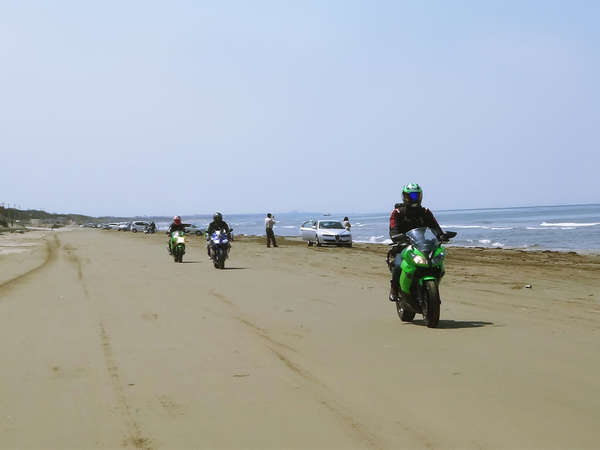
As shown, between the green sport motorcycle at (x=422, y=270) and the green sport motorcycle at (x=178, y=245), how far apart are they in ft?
50.7

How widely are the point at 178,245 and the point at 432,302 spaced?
1605 cm

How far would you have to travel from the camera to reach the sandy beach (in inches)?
169

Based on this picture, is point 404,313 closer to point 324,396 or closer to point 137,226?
point 324,396

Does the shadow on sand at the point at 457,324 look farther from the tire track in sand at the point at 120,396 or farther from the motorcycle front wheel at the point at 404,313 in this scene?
the tire track in sand at the point at 120,396

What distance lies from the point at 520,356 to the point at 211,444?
3.61 m

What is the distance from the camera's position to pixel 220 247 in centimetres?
2005

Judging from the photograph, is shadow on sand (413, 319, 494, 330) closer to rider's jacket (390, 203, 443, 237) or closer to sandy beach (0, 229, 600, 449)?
sandy beach (0, 229, 600, 449)

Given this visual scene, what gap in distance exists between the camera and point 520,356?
6.57 meters

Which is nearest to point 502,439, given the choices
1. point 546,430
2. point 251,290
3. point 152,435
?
point 546,430

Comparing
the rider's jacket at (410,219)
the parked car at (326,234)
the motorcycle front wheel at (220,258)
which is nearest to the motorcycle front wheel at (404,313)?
the rider's jacket at (410,219)

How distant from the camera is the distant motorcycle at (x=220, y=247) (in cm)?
1998

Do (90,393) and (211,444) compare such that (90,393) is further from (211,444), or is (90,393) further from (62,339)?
(62,339)

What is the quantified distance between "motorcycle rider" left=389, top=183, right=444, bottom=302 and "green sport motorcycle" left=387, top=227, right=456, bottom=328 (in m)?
0.10

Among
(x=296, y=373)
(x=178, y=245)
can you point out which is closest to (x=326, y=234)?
(x=178, y=245)
